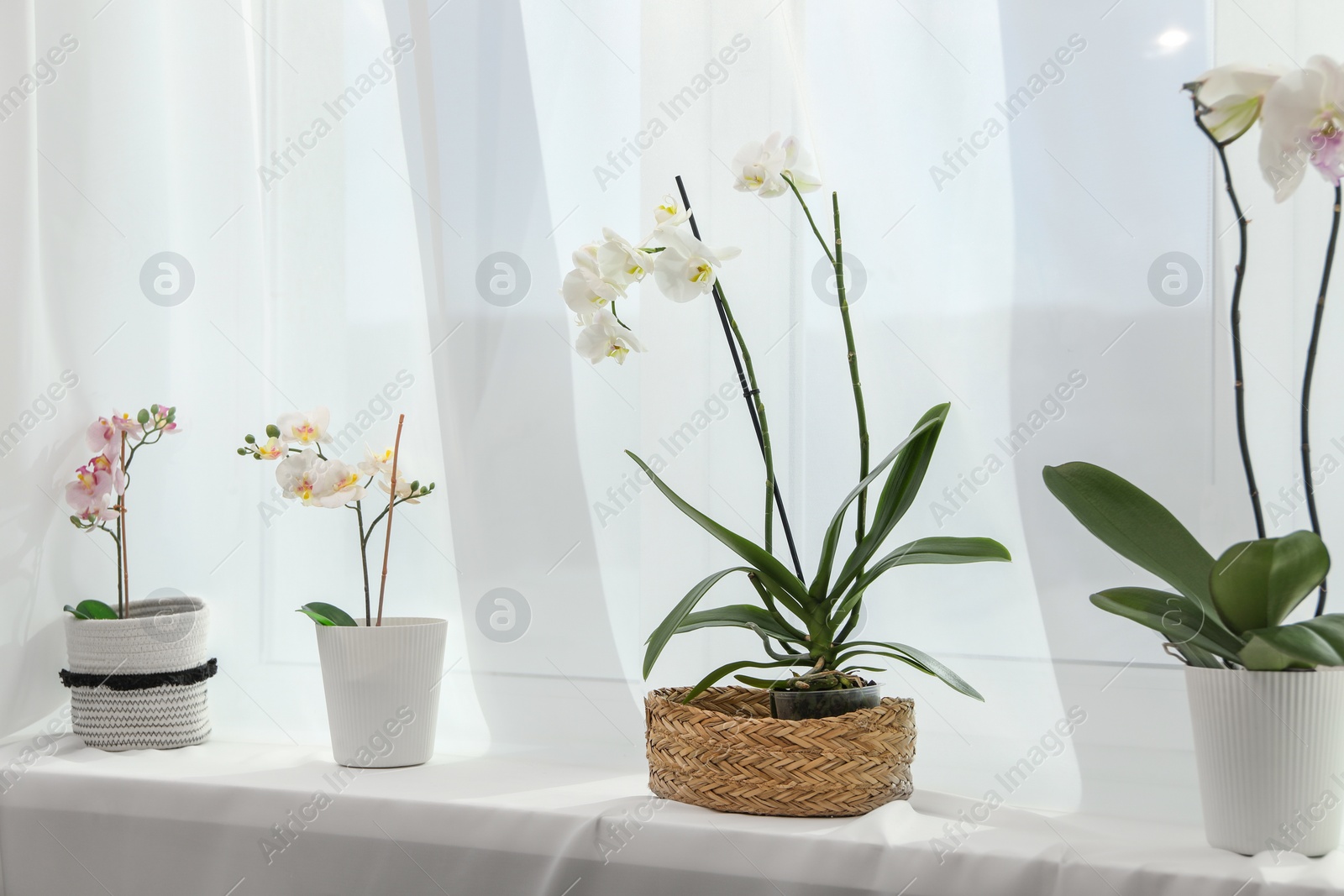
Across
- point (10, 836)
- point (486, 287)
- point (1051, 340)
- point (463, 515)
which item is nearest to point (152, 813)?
point (10, 836)

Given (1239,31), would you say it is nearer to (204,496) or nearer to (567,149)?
(567,149)

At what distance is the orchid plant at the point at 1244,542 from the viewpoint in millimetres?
778

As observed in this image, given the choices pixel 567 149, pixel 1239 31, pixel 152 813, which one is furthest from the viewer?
pixel 567 149

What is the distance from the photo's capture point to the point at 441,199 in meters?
1.28

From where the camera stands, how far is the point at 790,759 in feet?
3.03

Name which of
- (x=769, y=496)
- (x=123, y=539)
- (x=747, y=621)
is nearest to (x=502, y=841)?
(x=747, y=621)

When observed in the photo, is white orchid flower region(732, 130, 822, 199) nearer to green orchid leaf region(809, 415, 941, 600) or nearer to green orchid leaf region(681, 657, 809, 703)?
green orchid leaf region(809, 415, 941, 600)

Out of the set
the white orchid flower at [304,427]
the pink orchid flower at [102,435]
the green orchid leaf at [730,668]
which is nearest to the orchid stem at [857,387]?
the green orchid leaf at [730,668]

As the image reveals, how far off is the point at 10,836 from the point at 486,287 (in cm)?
89

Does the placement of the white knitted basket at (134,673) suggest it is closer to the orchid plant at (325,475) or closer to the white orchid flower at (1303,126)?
the orchid plant at (325,475)

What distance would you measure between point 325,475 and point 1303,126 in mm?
1025

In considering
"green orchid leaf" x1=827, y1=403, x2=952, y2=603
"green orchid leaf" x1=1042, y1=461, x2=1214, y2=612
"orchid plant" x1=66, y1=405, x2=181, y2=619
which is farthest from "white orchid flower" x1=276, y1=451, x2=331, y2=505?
"green orchid leaf" x1=1042, y1=461, x2=1214, y2=612

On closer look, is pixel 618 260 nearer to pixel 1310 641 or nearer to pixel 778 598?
pixel 778 598

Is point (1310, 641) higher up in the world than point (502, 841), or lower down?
higher up
